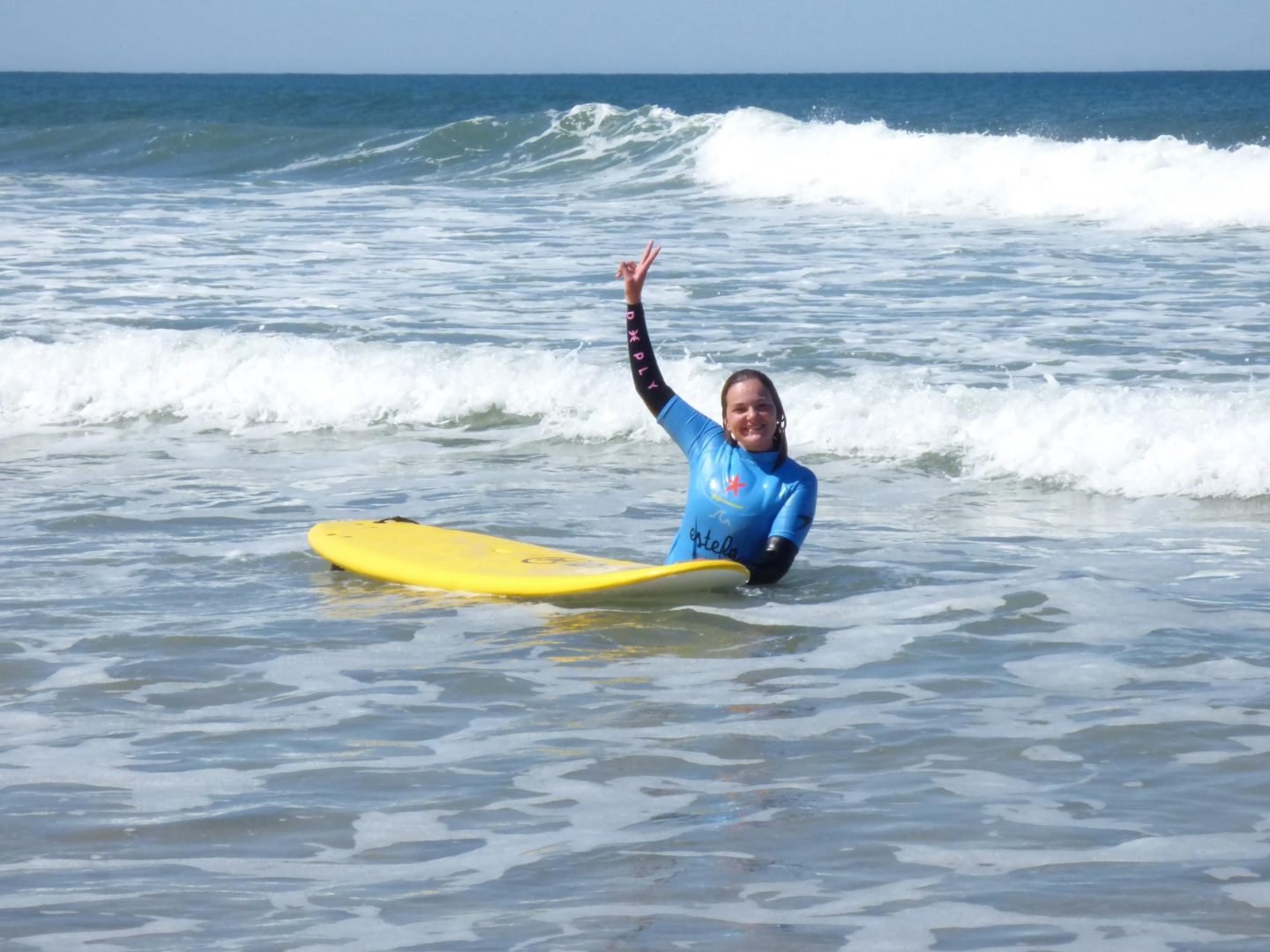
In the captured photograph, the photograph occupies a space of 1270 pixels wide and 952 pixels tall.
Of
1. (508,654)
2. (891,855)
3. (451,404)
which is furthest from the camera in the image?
(451,404)

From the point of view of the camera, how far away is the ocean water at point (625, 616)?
3.23 meters

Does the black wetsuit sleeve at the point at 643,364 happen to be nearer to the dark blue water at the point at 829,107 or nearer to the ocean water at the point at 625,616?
the ocean water at the point at 625,616

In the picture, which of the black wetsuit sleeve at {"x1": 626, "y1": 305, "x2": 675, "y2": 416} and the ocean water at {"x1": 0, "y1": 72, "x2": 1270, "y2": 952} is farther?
the black wetsuit sleeve at {"x1": 626, "y1": 305, "x2": 675, "y2": 416}

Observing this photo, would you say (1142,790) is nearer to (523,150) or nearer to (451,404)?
(451,404)

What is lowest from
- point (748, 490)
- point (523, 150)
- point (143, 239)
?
point (748, 490)

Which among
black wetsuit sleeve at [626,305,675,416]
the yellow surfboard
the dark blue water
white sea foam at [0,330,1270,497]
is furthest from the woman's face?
the dark blue water

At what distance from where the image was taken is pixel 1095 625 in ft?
16.9

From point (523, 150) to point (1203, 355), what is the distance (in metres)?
18.9

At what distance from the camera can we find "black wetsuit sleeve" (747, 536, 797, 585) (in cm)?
557

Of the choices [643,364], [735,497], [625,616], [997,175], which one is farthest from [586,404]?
[997,175]

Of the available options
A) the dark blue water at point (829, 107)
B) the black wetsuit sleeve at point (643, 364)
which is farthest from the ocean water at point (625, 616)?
the dark blue water at point (829, 107)

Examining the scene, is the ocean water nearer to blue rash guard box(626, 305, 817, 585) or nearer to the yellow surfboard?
the yellow surfboard

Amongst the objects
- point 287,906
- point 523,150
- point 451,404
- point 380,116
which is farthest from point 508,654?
point 380,116

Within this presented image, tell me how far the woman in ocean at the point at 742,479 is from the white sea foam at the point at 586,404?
2.48m
